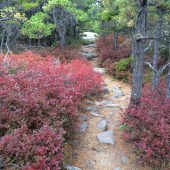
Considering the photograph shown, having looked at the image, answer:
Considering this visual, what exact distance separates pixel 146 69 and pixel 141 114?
6773mm

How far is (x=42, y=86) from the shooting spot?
7.39 m

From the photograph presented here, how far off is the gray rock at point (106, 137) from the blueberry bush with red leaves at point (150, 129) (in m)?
0.45

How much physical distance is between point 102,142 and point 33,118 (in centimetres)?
234

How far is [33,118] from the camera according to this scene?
245 inches

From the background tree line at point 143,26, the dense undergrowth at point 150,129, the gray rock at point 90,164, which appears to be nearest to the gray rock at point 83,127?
the dense undergrowth at point 150,129

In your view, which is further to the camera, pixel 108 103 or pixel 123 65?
pixel 123 65

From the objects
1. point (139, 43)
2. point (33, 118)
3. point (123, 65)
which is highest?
point (139, 43)

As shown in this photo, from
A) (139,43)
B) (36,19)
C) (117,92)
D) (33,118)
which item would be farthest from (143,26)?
(36,19)

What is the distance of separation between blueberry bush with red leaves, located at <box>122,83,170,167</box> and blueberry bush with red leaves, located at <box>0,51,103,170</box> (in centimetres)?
175

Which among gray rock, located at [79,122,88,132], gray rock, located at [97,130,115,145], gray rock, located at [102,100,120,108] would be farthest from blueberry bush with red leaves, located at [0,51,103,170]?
gray rock, located at [102,100,120,108]

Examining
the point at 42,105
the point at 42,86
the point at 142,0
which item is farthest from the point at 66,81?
the point at 142,0

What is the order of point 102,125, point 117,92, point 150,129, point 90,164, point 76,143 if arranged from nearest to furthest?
1. point 90,164
2. point 150,129
3. point 76,143
4. point 102,125
5. point 117,92

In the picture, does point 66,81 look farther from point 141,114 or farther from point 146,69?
point 146,69

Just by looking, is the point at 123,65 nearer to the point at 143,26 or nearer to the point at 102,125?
the point at 102,125
